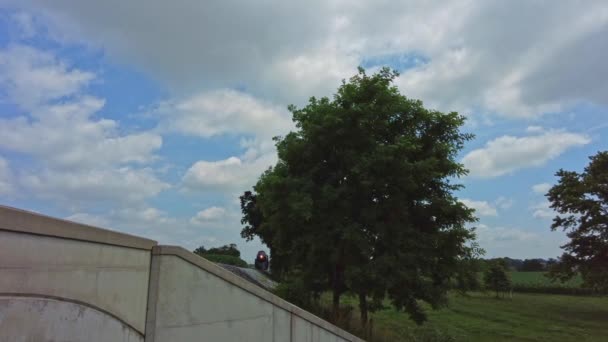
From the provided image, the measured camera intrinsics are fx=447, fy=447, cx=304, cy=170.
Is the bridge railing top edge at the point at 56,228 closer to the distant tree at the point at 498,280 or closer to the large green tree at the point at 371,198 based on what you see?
the large green tree at the point at 371,198

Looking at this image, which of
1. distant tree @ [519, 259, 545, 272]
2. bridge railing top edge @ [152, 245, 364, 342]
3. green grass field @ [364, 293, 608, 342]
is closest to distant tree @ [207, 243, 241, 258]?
green grass field @ [364, 293, 608, 342]

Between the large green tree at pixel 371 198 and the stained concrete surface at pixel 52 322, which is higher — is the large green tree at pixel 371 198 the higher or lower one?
the higher one

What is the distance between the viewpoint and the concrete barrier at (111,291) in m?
3.77

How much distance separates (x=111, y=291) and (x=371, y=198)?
943 cm

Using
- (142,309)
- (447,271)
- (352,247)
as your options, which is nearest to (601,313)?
(447,271)

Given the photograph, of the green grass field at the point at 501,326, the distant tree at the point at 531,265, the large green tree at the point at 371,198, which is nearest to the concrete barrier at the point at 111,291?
the large green tree at the point at 371,198

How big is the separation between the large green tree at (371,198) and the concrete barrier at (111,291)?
5.07m

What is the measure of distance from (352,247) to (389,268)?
4.01 ft

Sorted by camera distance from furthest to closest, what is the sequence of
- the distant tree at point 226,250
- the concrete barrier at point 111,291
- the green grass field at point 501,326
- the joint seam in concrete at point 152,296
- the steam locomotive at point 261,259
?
the distant tree at point 226,250 < the steam locomotive at point 261,259 < the green grass field at point 501,326 < the joint seam in concrete at point 152,296 < the concrete barrier at point 111,291

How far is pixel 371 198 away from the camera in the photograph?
13430mm

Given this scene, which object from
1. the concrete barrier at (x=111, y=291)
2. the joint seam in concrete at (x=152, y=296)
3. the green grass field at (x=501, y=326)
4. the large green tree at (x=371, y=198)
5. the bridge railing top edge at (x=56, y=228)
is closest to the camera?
the bridge railing top edge at (x=56, y=228)

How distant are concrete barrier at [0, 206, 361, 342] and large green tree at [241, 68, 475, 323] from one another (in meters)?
5.07

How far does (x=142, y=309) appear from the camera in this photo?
18.4 feet

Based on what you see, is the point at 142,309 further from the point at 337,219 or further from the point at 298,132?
the point at 298,132
